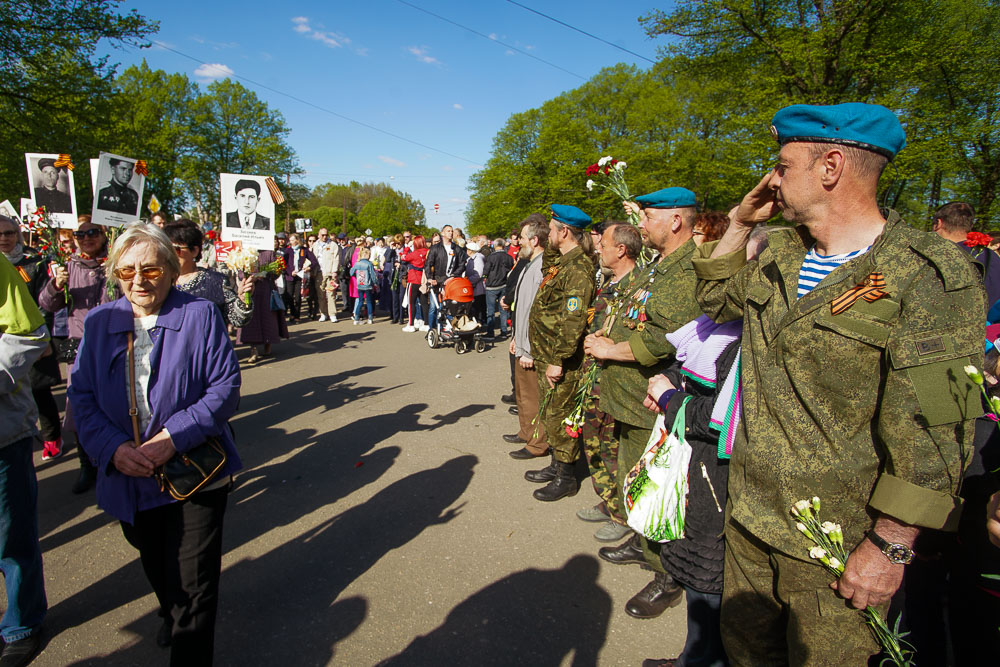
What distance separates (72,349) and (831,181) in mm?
6029

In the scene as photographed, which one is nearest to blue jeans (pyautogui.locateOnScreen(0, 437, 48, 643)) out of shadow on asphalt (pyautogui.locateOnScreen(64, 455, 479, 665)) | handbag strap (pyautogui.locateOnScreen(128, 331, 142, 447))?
shadow on asphalt (pyautogui.locateOnScreen(64, 455, 479, 665))

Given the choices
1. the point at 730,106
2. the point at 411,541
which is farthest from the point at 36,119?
the point at 730,106

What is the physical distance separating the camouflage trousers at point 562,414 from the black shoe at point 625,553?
0.99m

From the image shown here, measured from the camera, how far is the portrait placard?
6.74 metres

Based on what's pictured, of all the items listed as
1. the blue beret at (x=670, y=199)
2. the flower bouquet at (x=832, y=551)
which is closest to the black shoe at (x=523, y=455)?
the blue beret at (x=670, y=199)

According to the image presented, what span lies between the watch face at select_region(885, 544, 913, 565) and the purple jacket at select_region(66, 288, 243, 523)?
2.42 metres

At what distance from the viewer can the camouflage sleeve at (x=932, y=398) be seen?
1306 mm

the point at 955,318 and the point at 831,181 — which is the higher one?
the point at 831,181

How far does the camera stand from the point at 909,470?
135 cm

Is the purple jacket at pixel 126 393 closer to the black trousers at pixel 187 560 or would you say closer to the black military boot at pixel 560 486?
the black trousers at pixel 187 560

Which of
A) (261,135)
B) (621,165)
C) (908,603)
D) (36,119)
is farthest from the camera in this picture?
(261,135)

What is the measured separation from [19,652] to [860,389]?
3731 millimetres

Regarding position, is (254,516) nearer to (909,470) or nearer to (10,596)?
(10,596)

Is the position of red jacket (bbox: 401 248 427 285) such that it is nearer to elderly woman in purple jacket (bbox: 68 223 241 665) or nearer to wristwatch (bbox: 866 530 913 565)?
elderly woman in purple jacket (bbox: 68 223 241 665)
